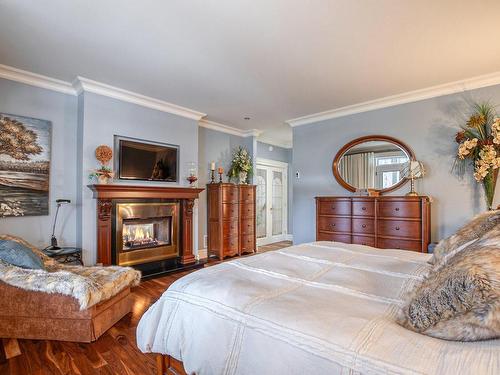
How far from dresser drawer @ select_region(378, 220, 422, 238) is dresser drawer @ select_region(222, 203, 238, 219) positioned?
265 centimetres

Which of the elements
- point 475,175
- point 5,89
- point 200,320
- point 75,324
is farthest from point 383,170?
point 5,89

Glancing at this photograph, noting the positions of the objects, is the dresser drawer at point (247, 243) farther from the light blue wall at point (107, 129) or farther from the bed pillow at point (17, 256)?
the bed pillow at point (17, 256)

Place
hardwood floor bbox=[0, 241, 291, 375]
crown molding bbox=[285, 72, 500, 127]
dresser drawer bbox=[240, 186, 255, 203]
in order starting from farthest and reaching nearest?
1. dresser drawer bbox=[240, 186, 255, 203]
2. crown molding bbox=[285, 72, 500, 127]
3. hardwood floor bbox=[0, 241, 291, 375]

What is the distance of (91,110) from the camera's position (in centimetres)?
356

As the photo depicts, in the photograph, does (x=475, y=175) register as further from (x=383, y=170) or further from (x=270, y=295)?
(x=270, y=295)

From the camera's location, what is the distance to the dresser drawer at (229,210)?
5.10m

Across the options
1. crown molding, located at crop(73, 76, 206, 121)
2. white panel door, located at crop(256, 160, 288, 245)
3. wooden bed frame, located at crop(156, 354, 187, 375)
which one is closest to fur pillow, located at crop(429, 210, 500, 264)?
wooden bed frame, located at crop(156, 354, 187, 375)


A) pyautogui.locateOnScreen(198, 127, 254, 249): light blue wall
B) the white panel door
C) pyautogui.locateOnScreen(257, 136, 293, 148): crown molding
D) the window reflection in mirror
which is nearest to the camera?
the window reflection in mirror

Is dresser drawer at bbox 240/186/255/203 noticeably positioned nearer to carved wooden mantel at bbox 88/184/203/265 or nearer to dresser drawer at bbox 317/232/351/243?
carved wooden mantel at bbox 88/184/203/265

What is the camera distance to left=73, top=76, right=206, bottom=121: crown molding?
3.47 m

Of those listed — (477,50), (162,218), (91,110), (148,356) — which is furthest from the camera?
(162,218)

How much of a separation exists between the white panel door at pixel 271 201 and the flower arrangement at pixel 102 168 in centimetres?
363

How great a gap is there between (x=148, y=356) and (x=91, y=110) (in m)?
3.09

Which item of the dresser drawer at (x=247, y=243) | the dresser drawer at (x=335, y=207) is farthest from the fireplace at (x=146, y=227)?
the dresser drawer at (x=335, y=207)
